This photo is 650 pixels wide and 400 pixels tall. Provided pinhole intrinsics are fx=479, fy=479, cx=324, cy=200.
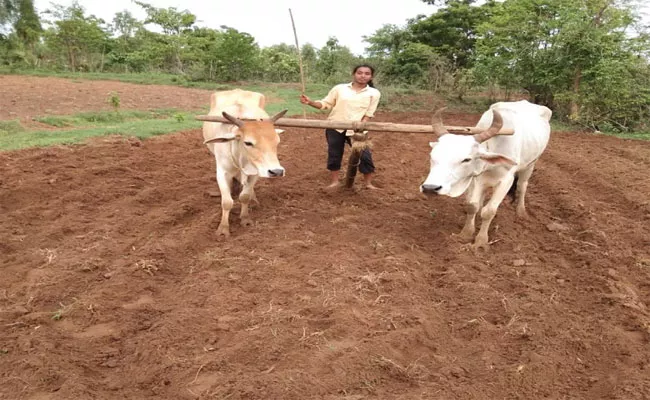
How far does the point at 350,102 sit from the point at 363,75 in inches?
14.7

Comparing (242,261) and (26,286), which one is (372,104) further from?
(26,286)

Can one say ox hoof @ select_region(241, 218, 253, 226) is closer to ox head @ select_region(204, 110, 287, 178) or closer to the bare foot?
the bare foot

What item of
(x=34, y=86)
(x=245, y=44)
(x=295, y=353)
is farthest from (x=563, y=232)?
(x=245, y=44)

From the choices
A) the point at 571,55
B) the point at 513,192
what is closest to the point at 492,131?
the point at 513,192

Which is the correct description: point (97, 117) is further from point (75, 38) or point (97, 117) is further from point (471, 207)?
point (75, 38)

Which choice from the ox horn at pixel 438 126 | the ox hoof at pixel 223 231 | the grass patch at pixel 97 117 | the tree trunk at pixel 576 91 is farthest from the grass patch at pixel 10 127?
the tree trunk at pixel 576 91

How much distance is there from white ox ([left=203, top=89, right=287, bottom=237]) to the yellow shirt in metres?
0.96

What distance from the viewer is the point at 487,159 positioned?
185 inches

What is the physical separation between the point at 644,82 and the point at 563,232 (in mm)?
11529

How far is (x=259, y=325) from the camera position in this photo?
3.54 m

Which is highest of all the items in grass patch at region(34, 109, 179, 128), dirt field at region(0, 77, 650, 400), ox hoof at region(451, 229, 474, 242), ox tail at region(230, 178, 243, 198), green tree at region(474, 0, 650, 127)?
green tree at region(474, 0, 650, 127)

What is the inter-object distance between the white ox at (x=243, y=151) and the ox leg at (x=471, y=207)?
206 cm

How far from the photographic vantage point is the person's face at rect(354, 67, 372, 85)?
19.9 feet

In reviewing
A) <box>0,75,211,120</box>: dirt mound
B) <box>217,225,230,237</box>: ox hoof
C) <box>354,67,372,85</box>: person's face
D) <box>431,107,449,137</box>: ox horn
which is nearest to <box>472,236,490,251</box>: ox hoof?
<box>431,107,449,137</box>: ox horn
